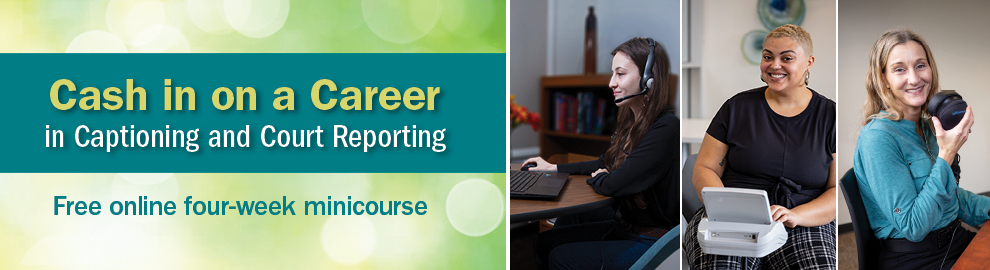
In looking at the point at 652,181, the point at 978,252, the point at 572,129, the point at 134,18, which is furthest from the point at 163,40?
the point at 978,252

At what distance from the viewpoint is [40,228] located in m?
1.97

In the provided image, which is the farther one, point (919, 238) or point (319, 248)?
point (319, 248)

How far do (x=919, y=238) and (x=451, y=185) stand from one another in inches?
60.1

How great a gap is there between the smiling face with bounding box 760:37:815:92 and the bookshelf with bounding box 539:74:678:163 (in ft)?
1.66

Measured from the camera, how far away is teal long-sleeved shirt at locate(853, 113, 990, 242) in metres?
1.63

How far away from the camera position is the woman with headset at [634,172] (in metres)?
1.85

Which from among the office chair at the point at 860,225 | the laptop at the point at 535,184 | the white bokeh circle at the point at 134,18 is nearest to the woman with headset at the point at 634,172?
the laptop at the point at 535,184

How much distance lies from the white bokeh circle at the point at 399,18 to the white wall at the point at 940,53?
1381mm

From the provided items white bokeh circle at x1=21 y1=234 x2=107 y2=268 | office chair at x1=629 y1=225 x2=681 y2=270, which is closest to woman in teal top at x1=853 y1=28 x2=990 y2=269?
office chair at x1=629 y1=225 x2=681 y2=270

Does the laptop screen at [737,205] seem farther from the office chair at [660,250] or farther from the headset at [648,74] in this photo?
the headset at [648,74]

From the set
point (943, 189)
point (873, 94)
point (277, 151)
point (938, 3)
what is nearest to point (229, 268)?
point (277, 151)

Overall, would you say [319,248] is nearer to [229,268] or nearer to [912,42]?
[229,268]

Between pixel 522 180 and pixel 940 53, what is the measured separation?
1.38 meters

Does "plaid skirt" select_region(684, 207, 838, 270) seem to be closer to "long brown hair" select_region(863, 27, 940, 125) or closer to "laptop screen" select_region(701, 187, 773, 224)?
"laptop screen" select_region(701, 187, 773, 224)
